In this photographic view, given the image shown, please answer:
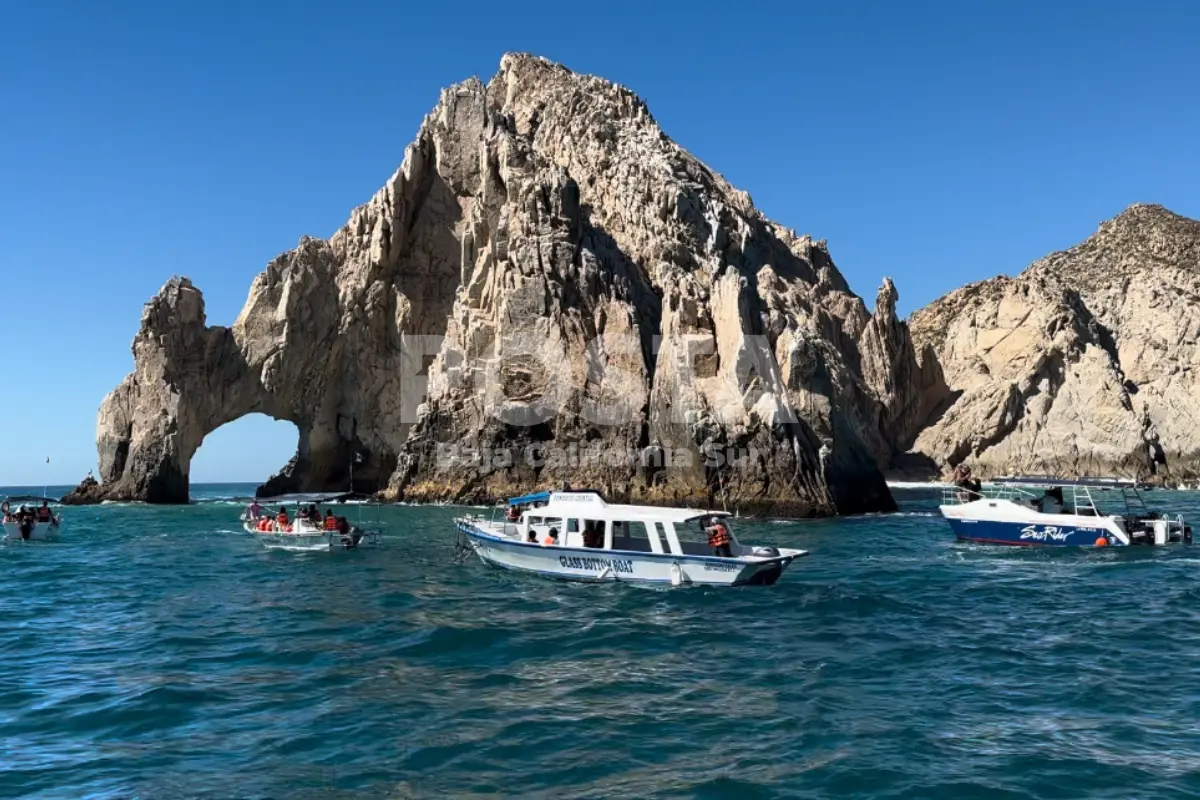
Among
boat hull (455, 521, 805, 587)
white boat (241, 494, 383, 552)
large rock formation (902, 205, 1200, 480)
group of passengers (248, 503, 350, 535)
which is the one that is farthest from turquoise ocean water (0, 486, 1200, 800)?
large rock formation (902, 205, 1200, 480)

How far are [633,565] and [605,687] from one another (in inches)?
446

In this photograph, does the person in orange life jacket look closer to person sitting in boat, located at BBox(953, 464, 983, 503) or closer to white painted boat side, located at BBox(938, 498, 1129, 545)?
white painted boat side, located at BBox(938, 498, 1129, 545)

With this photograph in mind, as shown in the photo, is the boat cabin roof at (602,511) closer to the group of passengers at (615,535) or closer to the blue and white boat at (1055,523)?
the group of passengers at (615,535)

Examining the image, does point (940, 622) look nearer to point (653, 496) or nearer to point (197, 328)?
point (653, 496)

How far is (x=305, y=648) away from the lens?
60.6ft

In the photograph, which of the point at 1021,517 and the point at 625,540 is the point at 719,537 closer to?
the point at 625,540

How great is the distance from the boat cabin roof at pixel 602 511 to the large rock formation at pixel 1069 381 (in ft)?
227

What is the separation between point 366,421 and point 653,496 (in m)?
32.7

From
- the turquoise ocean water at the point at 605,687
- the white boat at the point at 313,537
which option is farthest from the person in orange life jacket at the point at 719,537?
the white boat at the point at 313,537

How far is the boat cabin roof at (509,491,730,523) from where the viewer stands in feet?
87.8

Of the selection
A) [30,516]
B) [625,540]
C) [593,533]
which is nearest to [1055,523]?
[625,540]

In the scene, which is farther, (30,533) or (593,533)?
(30,533)

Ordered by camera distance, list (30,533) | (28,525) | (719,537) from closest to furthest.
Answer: (719,537) < (28,525) < (30,533)

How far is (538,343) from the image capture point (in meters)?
62.9
